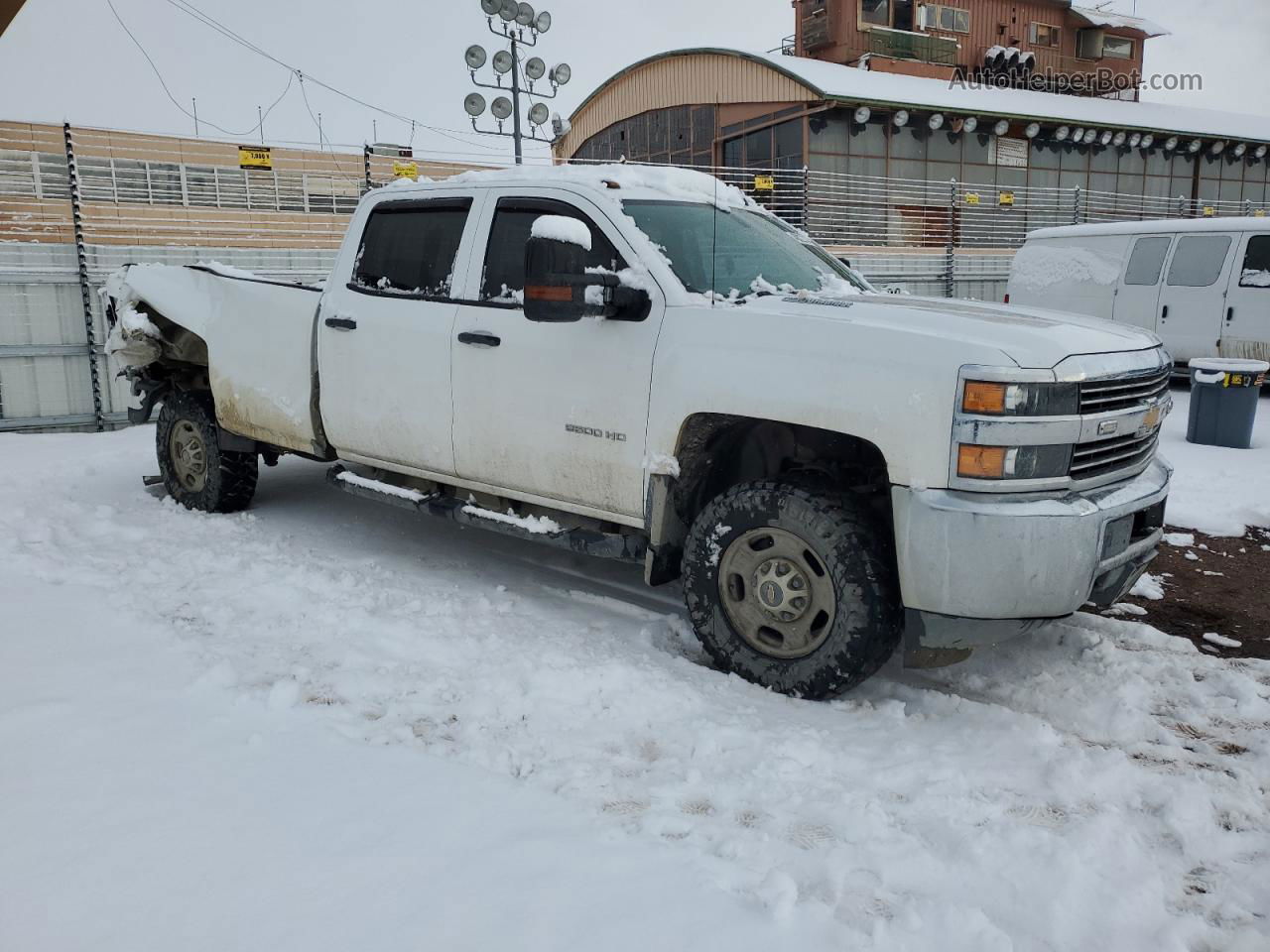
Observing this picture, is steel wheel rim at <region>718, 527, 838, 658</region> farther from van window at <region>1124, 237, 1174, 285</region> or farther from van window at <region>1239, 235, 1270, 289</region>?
van window at <region>1124, 237, 1174, 285</region>

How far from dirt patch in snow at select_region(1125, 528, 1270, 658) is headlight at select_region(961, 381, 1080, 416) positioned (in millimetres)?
1890

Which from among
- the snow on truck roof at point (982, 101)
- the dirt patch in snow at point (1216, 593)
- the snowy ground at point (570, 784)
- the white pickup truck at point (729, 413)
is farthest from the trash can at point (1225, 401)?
the snow on truck roof at point (982, 101)

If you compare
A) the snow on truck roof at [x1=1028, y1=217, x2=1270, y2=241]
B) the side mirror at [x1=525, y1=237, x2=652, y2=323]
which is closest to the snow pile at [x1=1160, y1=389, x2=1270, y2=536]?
the snow on truck roof at [x1=1028, y1=217, x2=1270, y2=241]

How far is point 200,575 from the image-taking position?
4938 mm

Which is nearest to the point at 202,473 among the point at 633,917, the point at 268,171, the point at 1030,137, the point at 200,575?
the point at 200,575

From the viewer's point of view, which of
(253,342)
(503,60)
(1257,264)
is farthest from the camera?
(503,60)

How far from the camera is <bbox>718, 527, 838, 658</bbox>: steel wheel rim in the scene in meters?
3.62

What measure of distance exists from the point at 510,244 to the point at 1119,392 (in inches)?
108

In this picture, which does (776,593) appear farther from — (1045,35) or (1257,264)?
(1045,35)

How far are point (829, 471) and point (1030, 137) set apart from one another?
2651cm

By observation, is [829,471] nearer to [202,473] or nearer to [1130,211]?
[202,473]

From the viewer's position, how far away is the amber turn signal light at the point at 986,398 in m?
3.18

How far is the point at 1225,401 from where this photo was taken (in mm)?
8305

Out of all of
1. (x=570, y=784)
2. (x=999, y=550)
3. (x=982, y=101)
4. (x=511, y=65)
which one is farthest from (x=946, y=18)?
(x=570, y=784)
